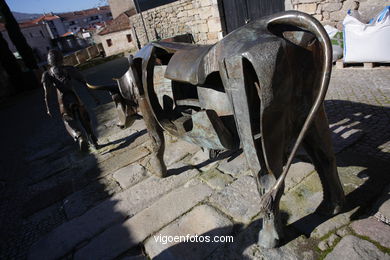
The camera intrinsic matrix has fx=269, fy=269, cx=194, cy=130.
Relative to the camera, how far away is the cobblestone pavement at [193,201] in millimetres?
2061

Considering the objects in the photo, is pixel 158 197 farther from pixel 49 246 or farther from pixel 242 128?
pixel 242 128

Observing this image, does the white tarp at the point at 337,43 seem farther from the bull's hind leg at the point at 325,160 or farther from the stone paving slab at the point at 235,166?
the bull's hind leg at the point at 325,160

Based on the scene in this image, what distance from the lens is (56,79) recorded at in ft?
13.9

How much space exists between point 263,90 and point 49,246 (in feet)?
8.32

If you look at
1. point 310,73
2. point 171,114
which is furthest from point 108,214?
point 310,73

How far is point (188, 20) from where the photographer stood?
9.79 meters

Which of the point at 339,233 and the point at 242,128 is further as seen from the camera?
the point at 339,233

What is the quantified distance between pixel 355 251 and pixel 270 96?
126 cm

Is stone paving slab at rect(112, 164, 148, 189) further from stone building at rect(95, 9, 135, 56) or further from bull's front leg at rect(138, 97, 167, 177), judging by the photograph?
stone building at rect(95, 9, 135, 56)

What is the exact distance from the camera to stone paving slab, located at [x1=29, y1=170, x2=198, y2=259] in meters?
2.62

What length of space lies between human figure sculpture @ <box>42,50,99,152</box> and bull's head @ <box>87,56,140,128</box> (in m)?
1.38

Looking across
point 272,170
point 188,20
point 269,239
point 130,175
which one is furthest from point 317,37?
point 188,20

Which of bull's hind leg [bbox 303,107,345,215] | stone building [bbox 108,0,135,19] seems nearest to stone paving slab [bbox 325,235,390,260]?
bull's hind leg [bbox 303,107,345,215]

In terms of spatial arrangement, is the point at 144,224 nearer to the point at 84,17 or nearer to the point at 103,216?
the point at 103,216
